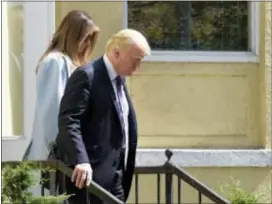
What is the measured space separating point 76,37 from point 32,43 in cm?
137

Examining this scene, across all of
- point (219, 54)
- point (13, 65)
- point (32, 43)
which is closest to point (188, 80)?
point (219, 54)

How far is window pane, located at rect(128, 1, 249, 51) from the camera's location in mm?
6785

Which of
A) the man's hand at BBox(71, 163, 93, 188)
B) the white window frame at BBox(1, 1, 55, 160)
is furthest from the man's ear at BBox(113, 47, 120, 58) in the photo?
the white window frame at BBox(1, 1, 55, 160)

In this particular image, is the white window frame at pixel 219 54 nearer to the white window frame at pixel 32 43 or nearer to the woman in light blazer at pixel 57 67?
the white window frame at pixel 32 43

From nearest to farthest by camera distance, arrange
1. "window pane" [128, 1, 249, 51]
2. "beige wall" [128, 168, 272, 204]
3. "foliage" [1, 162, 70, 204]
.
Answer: "foliage" [1, 162, 70, 204] → "beige wall" [128, 168, 272, 204] → "window pane" [128, 1, 249, 51]

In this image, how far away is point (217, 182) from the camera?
21.6 feet

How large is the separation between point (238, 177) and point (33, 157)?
1966 millimetres

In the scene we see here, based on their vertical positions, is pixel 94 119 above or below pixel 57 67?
below

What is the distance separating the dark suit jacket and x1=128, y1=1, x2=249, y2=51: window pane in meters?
1.96

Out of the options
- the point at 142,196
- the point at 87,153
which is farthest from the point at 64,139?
the point at 142,196

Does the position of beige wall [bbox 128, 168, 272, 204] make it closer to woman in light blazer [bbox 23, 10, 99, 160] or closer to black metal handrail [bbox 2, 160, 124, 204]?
woman in light blazer [bbox 23, 10, 99, 160]

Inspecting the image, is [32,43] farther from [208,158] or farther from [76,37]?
[208,158]

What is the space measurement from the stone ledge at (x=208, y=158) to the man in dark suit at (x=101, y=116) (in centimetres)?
155

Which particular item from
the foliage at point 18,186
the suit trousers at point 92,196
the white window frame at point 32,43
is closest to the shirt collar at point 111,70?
the suit trousers at point 92,196
